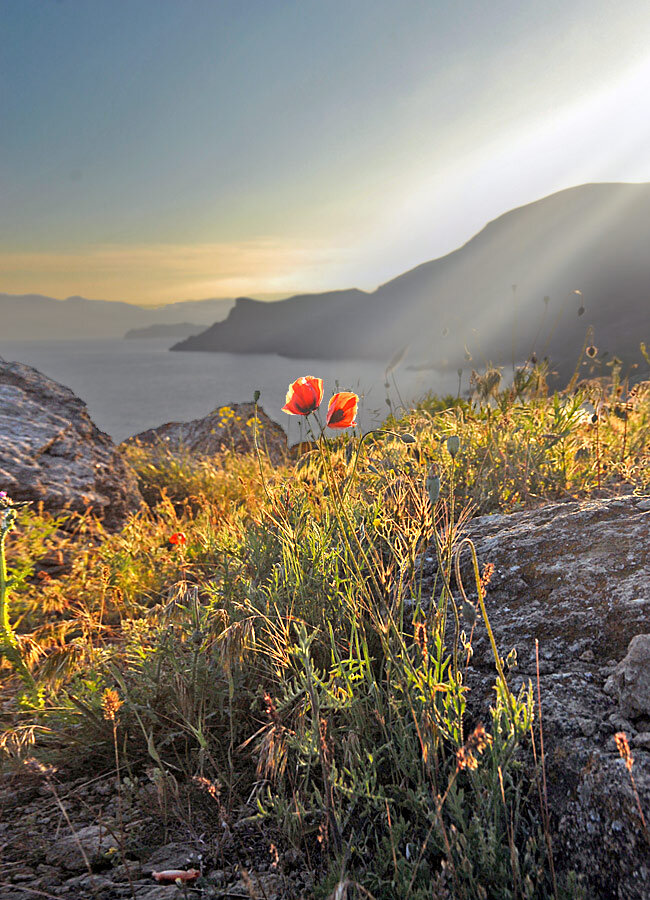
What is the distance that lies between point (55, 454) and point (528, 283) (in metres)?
45.1

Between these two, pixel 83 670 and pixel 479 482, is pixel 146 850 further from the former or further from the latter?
pixel 479 482

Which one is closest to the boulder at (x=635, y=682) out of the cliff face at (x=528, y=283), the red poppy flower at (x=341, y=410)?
the red poppy flower at (x=341, y=410)

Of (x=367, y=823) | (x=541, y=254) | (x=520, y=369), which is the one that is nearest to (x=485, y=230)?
(x=541, y=254)

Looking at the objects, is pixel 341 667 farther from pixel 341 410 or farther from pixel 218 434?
pixel 218 434

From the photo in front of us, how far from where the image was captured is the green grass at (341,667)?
114cm

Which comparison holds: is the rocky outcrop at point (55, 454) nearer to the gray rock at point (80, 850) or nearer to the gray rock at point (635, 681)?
the gray rock at point (80, 850)

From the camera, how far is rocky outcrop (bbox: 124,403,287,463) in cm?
863

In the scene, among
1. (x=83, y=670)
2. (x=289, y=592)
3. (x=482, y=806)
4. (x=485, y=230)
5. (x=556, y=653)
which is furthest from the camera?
(x=485, y=230)

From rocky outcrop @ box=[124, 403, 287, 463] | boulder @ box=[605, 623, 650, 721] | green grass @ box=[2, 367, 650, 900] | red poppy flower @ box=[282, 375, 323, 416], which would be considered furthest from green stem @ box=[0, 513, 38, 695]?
rocky outcrop @ box=[124, 403, 287, 463]

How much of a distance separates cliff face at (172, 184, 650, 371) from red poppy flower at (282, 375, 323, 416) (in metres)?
20.4

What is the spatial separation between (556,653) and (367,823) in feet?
2.31

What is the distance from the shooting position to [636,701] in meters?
1.16

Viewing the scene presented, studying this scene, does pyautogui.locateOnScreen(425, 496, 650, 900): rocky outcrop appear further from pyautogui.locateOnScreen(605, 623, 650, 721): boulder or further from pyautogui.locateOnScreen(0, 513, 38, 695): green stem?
pyautogui.locateOnScreen(0, 513, 38, 695): green stem

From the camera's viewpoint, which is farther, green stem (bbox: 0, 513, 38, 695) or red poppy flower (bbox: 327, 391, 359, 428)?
green stem (bbox: 0, 513, 38, 695)
